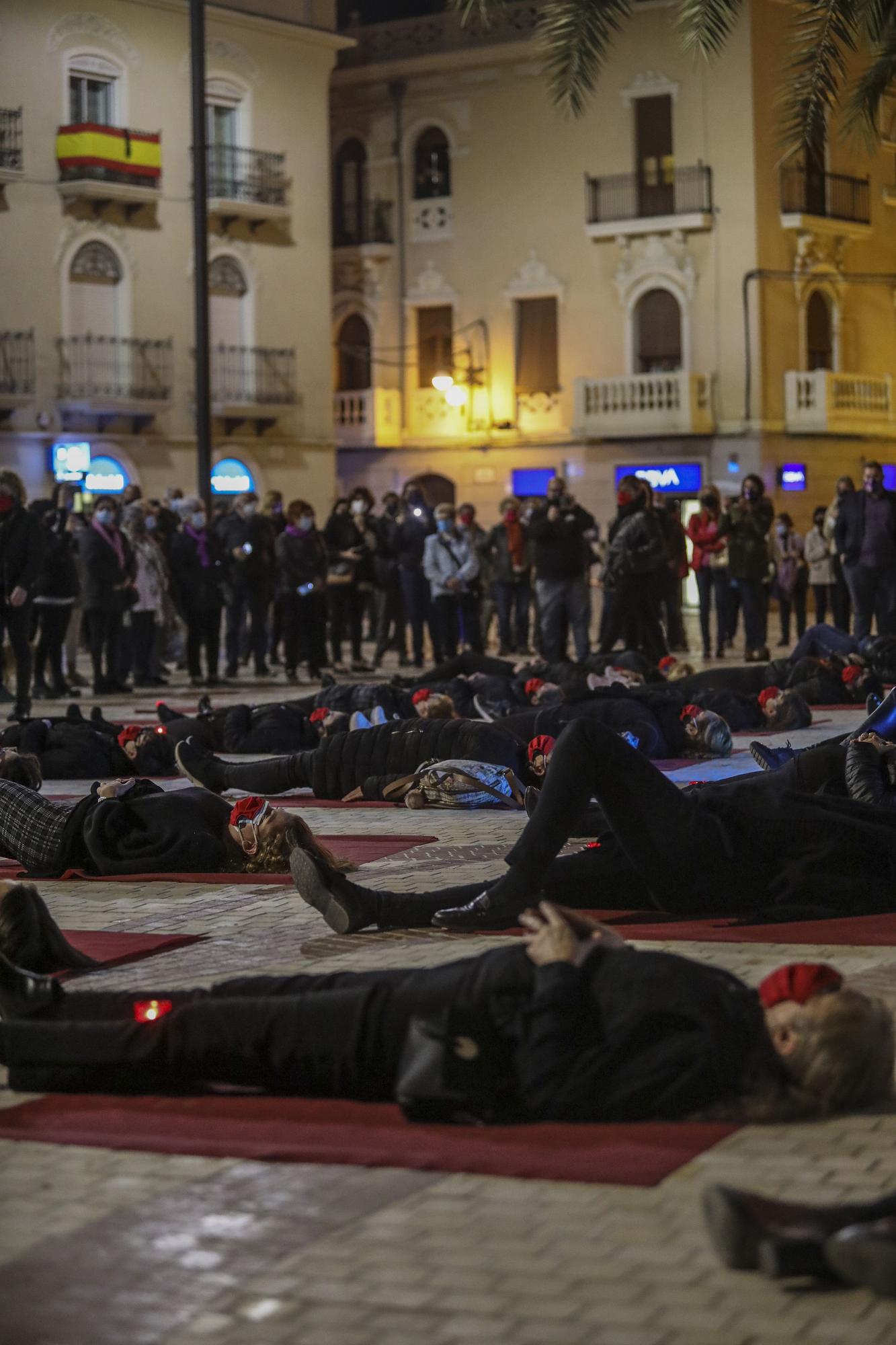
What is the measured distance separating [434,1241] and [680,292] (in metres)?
37.5

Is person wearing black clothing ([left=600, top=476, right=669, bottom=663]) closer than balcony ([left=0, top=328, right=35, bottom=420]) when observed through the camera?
Yes

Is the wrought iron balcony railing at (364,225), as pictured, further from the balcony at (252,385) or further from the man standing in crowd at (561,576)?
the man standing in crowd at (561,576)

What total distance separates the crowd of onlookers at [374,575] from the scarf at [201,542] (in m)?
0.02

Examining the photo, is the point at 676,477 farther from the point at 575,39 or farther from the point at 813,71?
the point at 575,39

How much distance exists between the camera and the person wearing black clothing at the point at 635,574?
18.4m

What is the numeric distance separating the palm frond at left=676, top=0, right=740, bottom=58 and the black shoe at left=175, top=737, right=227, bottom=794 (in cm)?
590

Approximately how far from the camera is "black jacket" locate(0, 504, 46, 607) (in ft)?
50.3

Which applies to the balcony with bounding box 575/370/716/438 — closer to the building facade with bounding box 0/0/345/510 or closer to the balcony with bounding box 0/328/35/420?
the building facade with bounding box 0/0/345/510

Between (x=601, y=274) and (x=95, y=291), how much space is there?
1038 cm

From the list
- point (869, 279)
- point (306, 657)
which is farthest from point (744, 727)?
point (869, 279)

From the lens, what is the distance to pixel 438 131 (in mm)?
43281

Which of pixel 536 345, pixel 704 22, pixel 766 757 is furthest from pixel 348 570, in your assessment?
pixel 536 345

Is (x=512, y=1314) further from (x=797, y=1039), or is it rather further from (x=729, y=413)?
(x=729, y=413)

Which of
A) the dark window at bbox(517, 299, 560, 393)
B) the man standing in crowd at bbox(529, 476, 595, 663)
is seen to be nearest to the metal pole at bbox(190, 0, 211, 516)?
the man standing in crowd at bbox(529, 476, 595, 663)
